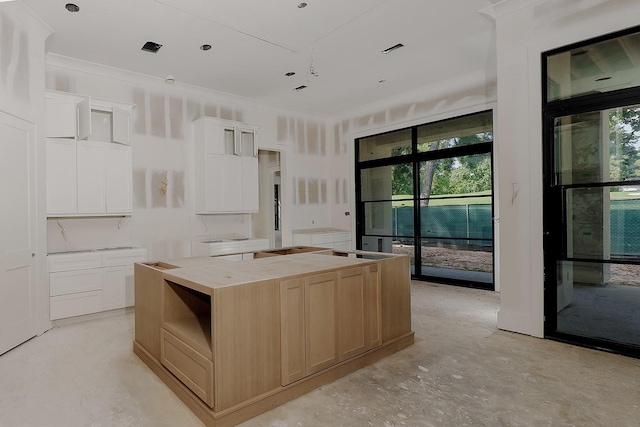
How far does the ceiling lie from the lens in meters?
3.40

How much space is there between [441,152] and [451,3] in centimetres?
253

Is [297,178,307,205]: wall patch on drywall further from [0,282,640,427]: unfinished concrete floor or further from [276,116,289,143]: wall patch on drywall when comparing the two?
[0,282,640,427]: unfinished concrete floor

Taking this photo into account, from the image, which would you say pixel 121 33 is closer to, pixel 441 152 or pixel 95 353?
pixel 95 353

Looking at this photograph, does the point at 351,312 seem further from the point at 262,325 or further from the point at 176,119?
the point at 176,119

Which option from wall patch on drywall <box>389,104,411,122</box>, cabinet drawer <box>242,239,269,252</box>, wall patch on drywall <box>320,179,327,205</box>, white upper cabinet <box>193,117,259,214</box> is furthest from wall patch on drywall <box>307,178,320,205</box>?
wall patch on drywall <box>389,104,411,122</box>

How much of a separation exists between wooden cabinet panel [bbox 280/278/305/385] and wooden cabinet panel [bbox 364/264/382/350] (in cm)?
64

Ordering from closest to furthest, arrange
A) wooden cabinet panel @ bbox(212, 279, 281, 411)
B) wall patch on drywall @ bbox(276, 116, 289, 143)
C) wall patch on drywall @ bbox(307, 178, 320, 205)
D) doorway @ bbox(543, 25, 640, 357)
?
1. wooden cabinet panel @ bbox(212, 279, 281, 411)
2. doorway @ bbox(543, 25, 640, 357)
3. wall patch on drywall @ bbox(276, 116, 289, 143)
4. wall patch on drywall @ bbox(307, 178, 320, 205)

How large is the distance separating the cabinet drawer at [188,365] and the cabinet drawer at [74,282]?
6.59 feet

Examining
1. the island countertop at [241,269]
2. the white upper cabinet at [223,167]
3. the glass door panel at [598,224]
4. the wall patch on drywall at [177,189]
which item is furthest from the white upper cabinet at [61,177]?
the glass door panel at [598,224]

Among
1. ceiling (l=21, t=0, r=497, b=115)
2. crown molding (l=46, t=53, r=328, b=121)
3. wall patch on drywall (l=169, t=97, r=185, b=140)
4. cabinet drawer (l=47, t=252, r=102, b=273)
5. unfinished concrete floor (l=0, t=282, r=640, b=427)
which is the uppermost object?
ceiling (l=21, t=0, r=497, b=115)

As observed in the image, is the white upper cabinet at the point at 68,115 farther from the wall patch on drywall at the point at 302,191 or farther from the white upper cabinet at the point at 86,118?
the wall patch on drywall at the point at 302,191

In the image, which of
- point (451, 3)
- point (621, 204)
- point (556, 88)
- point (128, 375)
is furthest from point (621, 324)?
point (128, 375)

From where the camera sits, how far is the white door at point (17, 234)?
3115 millimetres

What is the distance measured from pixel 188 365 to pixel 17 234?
2.39m
